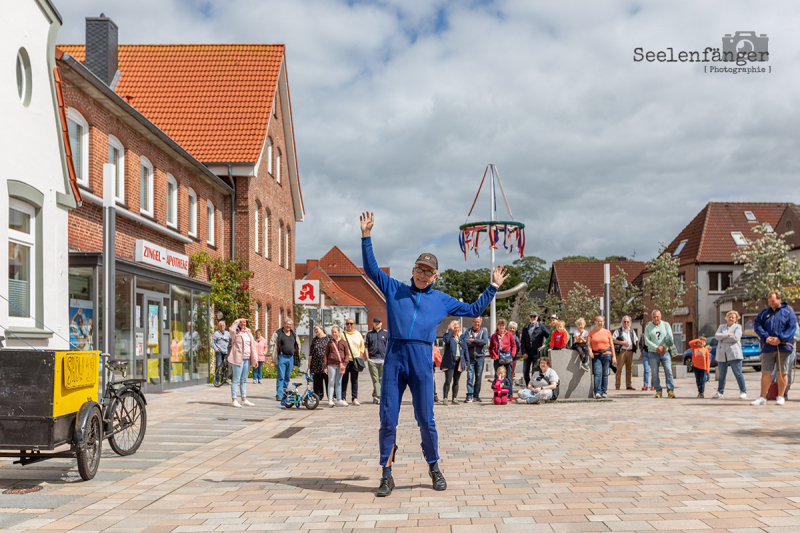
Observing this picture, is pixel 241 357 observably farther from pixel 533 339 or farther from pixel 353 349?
pixel 533 339

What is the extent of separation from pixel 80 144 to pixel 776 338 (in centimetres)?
1378

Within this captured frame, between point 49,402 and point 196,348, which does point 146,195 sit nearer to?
point 196,348

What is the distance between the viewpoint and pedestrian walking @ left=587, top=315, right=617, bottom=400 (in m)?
15.1

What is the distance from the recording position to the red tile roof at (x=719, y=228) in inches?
2024

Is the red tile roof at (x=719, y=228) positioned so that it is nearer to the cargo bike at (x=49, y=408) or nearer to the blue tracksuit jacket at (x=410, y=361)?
the blue tracksuit jacket at (x=410, y=361)

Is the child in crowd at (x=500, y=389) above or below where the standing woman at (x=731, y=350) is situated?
below

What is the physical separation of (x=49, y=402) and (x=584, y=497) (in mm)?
4400

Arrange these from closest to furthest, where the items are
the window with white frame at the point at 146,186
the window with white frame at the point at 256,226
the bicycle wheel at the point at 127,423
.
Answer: the bicycle wheel at the point at 127,423 < the window with white frame at the point at 146,186 < the window with white frame at the point at 256,226

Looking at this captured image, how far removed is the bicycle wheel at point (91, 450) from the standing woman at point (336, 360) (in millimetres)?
7814

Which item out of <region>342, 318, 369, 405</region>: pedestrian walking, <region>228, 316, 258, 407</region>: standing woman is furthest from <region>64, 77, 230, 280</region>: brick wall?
<region>342, 318, 369, 405</region>: pedestrian walking

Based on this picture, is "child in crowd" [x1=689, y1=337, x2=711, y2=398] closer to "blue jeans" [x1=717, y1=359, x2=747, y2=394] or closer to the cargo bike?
"blue jeans" [x1=717, y1=359, x2=747, y2=394]

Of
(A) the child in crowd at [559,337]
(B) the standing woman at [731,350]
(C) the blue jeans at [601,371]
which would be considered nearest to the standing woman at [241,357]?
(A) the child in crowd at [559,337]

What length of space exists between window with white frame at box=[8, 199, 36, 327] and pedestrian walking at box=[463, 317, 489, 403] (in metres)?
8.15

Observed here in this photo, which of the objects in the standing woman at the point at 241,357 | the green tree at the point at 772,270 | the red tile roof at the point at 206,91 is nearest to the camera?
the standing woman at the point at 241,357
